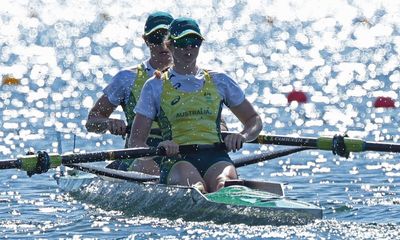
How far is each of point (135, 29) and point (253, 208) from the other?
168ft


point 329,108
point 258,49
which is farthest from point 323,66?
point 329,108

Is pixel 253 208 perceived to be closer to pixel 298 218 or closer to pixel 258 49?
pixel 298 218

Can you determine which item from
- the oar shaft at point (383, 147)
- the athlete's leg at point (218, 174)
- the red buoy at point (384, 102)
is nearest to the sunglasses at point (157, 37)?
the athlete's leg at point (218, 174)

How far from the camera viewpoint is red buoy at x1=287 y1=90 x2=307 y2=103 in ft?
110

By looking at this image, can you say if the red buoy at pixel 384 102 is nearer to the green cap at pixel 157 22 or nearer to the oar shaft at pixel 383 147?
the green cap at pixel 157 22

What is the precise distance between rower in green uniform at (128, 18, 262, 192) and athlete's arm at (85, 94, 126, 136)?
1306 millimetres

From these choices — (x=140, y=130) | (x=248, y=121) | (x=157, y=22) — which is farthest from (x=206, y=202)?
(x=157, y=22)

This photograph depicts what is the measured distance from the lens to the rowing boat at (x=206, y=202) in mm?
14227

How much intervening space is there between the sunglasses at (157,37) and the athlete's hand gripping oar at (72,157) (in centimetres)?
185

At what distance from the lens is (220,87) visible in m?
15.4

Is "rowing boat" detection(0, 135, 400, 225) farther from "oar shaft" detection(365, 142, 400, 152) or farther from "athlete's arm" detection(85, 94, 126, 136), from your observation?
"athlete's arm" detection(85, 94, 126, 136)

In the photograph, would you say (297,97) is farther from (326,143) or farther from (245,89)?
(326,143)

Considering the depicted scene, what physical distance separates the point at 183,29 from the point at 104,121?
2399 mm

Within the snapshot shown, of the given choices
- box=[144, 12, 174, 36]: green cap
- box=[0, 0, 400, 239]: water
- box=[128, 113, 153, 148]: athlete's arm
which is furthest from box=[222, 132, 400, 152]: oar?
box=[144, 12, 174, 36]: green cap
